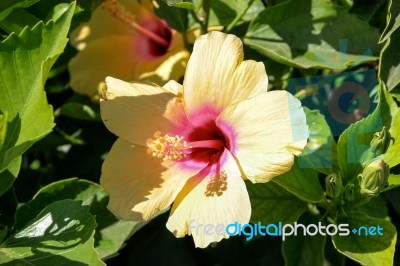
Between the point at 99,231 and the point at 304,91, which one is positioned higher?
the point at 304,91

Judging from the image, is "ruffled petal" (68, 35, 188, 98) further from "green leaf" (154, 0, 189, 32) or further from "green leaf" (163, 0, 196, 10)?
"green leaf" (163, 0, 196, 10)

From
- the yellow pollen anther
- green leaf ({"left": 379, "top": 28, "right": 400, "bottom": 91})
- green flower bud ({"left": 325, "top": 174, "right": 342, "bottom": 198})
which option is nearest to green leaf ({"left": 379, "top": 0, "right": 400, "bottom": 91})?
green leaf ({"left": 379, "top": 28, "right": 400, "bottom": 91})

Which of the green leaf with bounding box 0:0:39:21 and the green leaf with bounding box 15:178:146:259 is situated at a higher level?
the green leaf with bounding box 0:0:39:21

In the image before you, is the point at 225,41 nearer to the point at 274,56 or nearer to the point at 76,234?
the point at 274,56

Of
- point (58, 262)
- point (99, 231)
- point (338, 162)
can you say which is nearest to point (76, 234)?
point (58, 262)

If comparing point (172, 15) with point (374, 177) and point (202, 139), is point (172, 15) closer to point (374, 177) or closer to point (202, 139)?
point (202, 139)

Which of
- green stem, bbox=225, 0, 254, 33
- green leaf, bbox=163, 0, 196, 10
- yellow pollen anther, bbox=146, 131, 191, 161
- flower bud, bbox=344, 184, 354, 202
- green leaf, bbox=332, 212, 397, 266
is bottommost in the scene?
green leaf, bbox=332, 212, 397, 266

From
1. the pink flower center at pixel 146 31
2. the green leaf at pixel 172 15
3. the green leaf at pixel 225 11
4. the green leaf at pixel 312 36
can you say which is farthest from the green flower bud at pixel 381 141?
the pink flower center at pixel 146 31
